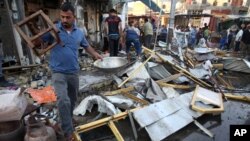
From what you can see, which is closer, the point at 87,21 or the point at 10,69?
the point at 10,69

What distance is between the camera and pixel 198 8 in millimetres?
37594

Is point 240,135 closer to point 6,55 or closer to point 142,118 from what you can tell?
point 142,118

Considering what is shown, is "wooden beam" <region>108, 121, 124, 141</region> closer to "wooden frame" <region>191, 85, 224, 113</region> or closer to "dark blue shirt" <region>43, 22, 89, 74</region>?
"dark blue shirt" <region>43, 22, 89, 74</region>

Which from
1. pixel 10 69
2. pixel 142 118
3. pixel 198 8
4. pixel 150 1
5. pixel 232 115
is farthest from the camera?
pixel 198 8

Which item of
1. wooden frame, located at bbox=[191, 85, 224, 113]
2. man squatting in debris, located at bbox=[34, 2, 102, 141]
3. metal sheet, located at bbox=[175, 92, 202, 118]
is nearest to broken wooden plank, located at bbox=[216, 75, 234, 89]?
wooden frame, located at bbox=[191, 85, 224, 113]

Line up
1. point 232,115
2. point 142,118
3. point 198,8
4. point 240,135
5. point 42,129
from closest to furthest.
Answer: point 42,129 → point 240,135 → point 142,118 → point 232,115 → point 198,8

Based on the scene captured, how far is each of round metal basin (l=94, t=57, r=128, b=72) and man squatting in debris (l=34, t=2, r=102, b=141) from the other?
1.28m

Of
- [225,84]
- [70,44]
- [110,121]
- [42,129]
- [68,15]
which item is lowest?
[225,84]

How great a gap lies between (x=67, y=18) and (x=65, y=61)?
59 cm

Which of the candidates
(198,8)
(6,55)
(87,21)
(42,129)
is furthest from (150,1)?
(198,8)

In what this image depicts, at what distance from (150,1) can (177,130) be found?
15.1 meters

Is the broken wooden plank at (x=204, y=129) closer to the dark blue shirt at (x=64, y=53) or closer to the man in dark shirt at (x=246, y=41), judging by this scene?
the dark blue shirt at (x=64, y=53)

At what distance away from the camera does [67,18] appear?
3254mm

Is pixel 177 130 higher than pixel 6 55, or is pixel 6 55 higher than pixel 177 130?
pixel 6 55
